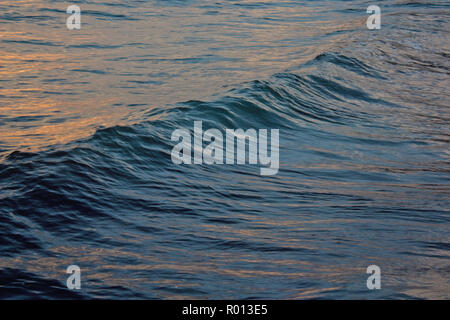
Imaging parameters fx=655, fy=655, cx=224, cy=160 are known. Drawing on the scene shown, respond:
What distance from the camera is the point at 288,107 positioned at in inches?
371

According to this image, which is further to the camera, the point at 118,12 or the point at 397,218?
the point at 118,12

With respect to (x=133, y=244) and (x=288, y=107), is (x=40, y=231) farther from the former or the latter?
(x=288, y=107)

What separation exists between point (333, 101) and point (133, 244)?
5938mm

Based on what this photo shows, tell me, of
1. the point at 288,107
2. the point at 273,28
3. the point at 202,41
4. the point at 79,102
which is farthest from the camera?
the point at 273,28

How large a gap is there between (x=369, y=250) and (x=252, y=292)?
108cm

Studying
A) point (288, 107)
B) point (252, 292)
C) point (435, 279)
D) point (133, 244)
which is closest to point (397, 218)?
point (435, 279)

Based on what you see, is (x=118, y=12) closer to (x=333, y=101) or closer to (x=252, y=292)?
(x=333, y=101)

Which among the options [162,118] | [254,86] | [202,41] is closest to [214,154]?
[162,118]

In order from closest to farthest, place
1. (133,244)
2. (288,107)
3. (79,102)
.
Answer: (133,244)
(79,102)
(288,107)

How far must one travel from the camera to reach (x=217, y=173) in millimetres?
6340

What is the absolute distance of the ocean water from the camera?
13.9 ft

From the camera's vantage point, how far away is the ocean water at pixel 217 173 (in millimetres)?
4225

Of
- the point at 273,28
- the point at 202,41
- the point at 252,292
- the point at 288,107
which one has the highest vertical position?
the point at 273,28

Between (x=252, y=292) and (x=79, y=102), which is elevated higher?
(x=79, y=102)
